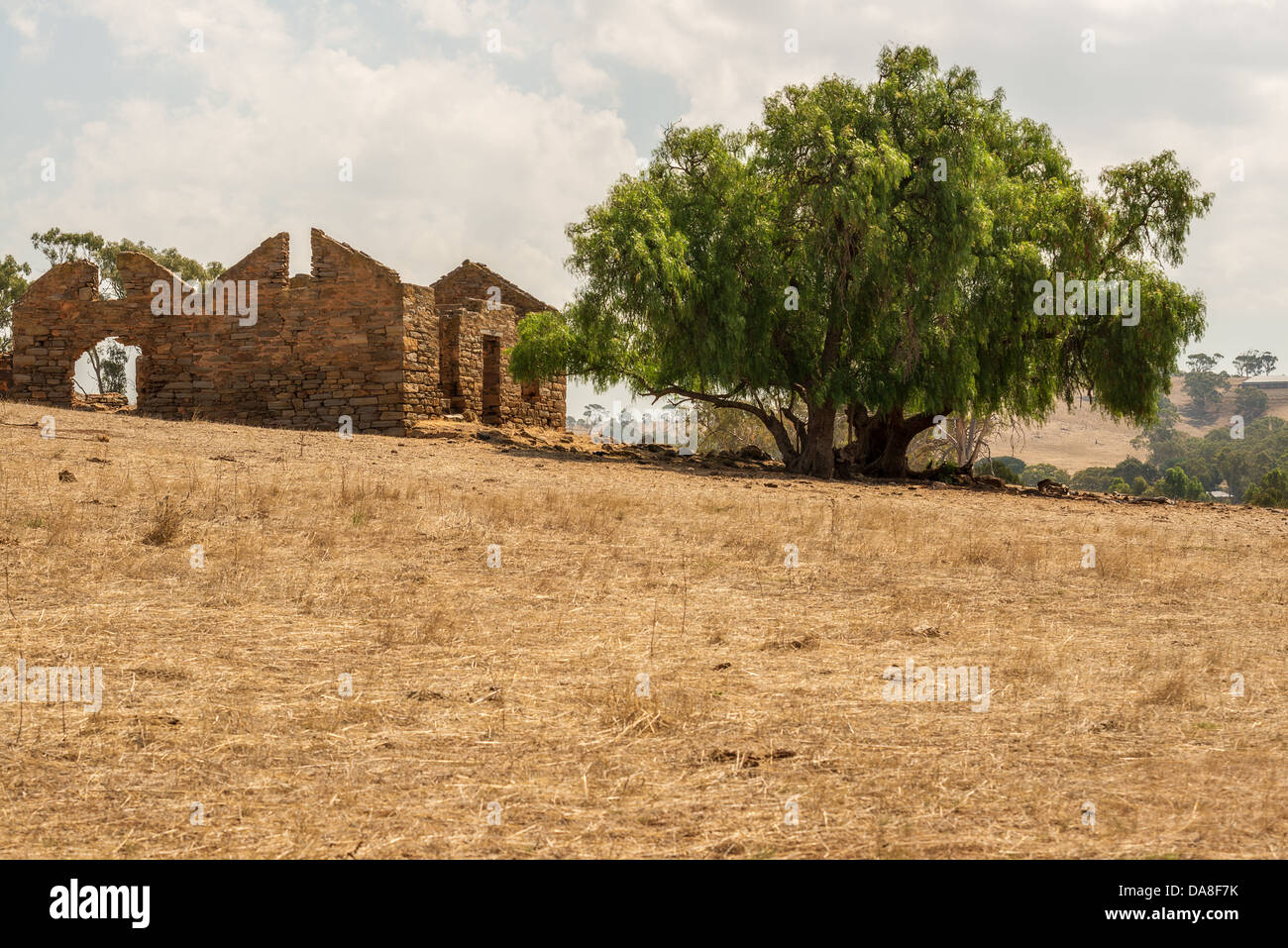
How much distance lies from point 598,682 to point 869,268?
57.8 feet

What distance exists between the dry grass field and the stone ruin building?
439 inches

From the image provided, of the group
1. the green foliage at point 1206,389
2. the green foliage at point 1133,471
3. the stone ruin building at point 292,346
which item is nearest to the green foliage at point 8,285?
the stone ruin building at point 292,346

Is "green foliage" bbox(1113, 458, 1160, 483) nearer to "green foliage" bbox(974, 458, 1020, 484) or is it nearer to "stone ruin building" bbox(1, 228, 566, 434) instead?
"green foliage" bbox(974, 458, 1020, 484)

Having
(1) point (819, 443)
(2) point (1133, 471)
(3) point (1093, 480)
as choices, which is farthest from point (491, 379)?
(2) point (1133, 471)

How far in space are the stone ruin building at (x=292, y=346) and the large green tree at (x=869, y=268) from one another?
2.15m

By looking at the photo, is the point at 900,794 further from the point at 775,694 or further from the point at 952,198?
the point at 952,198

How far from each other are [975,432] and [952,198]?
24.1 m

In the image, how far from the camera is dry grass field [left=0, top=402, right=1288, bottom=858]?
4.61 meters

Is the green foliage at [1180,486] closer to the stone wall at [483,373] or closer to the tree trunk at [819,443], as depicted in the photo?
the stone wall at [483,373]

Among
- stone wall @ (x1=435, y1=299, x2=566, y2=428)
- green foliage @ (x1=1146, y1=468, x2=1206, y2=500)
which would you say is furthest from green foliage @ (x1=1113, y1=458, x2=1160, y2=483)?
stone wall @ (x1=435, y1=299, x2=566, y2=428)

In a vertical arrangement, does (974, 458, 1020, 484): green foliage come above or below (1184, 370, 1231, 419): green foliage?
below

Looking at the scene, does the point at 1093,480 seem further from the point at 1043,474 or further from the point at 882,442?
the point at 882,442

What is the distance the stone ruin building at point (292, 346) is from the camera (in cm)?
2486
